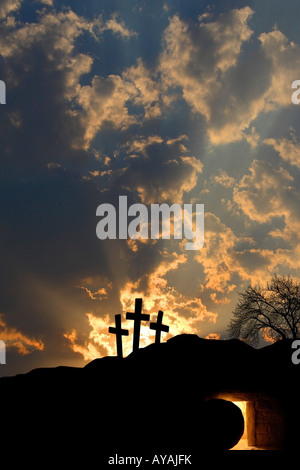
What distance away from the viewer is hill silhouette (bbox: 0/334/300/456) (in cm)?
1181

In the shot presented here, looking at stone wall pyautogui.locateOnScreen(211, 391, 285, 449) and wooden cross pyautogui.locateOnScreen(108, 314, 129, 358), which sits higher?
wooden cross pyautogui.locateOnScreen(108, 314, 129, 358)

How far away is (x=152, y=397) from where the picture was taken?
12.4 m

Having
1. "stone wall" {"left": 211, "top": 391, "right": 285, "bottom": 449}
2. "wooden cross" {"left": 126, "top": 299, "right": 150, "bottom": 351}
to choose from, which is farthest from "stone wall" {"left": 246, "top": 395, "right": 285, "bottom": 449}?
"wooden cross" {"left": 126, "top": 299, "right": 150, "bottom": 351}

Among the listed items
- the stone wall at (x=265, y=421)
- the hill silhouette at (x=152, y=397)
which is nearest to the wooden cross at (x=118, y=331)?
the hill silhouette at (x=152, y=397)

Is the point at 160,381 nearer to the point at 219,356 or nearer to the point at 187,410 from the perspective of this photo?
the point at 187,410

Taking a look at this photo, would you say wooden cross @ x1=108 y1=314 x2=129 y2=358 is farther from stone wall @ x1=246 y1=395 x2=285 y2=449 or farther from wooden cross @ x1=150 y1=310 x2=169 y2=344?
stone wall @ x1=246 y1=395 x2=285 y2=449

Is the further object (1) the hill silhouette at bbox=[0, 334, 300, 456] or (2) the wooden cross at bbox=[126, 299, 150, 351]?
(2) the wooden cross at bbox=[126, 299, 150, 351]

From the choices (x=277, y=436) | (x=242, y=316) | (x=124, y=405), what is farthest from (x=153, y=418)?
(x=242, y=316)

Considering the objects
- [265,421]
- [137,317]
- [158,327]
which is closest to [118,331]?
[137,317]

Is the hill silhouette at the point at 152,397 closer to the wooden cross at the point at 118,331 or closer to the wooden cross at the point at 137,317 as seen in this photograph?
the wooden cross at the point at 137,317

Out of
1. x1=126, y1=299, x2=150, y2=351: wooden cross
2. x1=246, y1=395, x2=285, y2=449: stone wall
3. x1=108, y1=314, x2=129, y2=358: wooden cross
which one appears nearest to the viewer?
x1=126, y1=299, x2=150, y2=351: wooden cross

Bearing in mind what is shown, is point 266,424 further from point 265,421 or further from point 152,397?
point 152,397

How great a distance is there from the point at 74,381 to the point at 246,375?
635 centimetres
